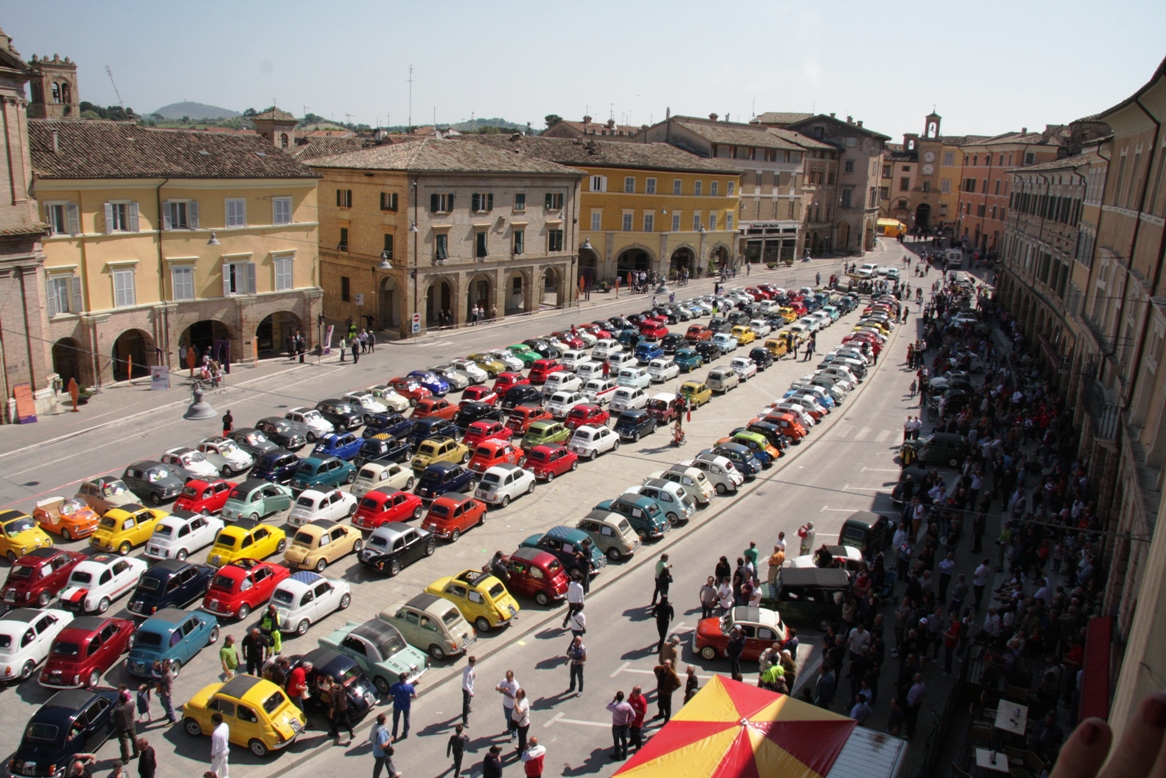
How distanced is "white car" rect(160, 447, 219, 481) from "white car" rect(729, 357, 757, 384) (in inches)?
1135

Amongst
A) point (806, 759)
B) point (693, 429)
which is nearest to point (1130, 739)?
point (806, 759)

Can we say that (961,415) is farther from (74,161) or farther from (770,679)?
(74,161)

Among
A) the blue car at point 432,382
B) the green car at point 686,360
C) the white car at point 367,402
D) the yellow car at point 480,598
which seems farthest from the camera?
the green car at point 686,360

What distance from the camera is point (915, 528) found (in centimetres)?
2830

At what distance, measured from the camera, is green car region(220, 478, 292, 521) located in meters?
28.8

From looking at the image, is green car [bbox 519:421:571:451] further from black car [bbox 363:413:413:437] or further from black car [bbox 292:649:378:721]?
black car [bbox 292:649:378:721]

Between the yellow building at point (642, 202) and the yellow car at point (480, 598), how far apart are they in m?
53.4

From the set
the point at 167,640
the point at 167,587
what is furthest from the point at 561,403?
the point at 167,640

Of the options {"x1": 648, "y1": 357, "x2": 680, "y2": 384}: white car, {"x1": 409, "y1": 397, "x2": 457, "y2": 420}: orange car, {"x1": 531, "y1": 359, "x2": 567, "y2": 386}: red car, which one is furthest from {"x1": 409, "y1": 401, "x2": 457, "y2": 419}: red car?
{"x1": 648, "y1": 357, "x2": 680, "y2": 384}: white car

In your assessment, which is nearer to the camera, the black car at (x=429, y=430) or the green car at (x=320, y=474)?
the green car at (x=320, y=474)

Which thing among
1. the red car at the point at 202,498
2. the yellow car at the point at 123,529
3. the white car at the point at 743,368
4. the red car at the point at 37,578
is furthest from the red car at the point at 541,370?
the red car at the point at 37,578

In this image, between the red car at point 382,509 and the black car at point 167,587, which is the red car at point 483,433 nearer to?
the red car at point 382,509

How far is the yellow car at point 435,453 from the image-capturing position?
34.2 metres

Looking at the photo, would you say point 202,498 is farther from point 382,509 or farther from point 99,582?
point 99,582
